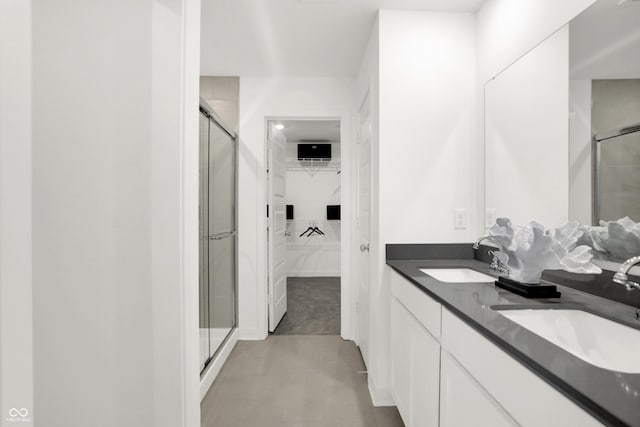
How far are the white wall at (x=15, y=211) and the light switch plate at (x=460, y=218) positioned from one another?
2.01 metres

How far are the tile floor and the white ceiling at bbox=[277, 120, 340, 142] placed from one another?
2.91 m

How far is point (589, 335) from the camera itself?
1.01m

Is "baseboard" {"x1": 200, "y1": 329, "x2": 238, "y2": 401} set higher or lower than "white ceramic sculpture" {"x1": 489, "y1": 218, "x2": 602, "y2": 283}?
lower

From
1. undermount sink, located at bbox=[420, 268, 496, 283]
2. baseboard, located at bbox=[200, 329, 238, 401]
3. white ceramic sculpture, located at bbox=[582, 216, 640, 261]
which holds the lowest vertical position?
baseboard, located at bbox=[200, 329, 238, 401]

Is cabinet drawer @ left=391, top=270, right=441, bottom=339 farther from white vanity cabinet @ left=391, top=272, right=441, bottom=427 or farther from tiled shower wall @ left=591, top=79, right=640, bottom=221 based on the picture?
tiled shower wall @ left=591, top=79, right=640, bottom=221

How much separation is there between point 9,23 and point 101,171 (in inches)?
27.2

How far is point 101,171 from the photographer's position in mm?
1146

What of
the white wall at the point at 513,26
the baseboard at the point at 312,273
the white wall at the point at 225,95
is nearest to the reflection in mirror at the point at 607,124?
the white wall at the point at 513,26

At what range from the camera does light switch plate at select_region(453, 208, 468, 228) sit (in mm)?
2025

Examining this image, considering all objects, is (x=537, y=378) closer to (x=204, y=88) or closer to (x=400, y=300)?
(x=400, y=300)

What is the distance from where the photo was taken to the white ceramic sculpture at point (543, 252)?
1146 millimetres

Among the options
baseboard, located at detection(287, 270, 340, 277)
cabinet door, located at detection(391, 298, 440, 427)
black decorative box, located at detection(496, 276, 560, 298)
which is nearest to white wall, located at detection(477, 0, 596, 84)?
black decorative box, located at detection(496, 276, 560, 298)

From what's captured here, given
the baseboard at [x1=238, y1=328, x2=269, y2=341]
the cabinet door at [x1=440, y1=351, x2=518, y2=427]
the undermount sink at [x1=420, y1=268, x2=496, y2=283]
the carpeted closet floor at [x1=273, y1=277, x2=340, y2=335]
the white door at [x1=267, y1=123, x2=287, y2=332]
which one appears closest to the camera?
the cabinet door at [x1=440, y1=351, x2=518, y2=427]

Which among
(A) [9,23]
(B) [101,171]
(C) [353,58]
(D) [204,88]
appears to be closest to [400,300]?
(B) [101,171]
